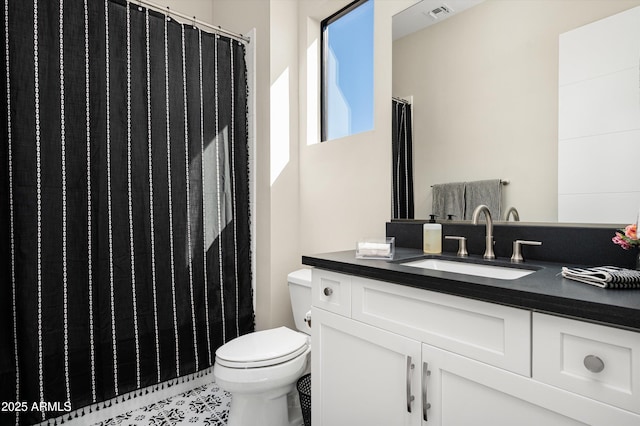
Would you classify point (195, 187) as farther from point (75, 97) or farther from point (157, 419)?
point (157, 419)

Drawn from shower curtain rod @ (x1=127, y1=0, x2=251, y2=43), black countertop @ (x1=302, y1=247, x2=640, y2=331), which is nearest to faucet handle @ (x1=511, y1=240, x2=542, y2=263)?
black countertop @ (x1=302, y1=247, x2=640, y2=331)

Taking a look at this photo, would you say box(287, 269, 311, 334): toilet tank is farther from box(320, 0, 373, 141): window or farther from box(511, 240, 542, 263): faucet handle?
box(511, 240, 542, 263): faucet handle

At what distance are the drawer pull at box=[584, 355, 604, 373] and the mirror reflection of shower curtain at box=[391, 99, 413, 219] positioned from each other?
3.20ft

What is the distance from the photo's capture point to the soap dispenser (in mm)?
1453

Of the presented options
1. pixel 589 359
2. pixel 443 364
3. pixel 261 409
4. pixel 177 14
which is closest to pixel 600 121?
pixel 589 359

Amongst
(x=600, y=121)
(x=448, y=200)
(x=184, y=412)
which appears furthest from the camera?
(x=184, y=412)

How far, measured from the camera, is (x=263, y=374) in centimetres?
145

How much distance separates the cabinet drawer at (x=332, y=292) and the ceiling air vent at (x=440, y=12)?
1.22 meters

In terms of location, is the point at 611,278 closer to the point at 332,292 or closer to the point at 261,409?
the point at 332,292

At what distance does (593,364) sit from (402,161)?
3.72 feet

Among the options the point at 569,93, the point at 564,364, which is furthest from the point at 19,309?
the point at 569,93

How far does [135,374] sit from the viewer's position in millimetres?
1777

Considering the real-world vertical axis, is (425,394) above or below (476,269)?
below

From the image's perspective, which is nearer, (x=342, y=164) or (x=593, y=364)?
(x=593, y=364)
